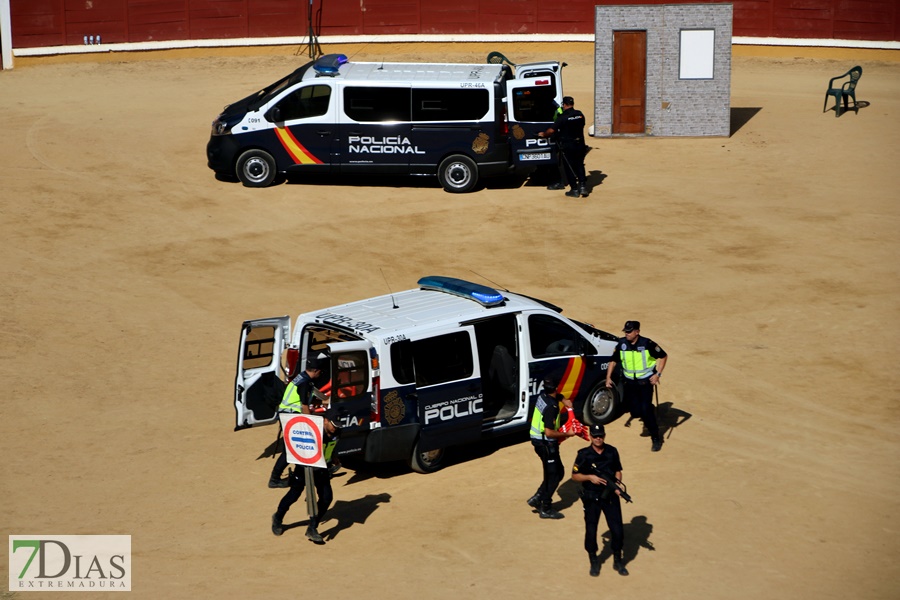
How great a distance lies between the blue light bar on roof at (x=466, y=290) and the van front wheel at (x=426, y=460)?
71.2 inches

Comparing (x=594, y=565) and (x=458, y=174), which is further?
(x=458, y=174)

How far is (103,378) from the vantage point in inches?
655

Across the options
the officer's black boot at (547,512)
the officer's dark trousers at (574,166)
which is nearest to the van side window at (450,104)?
the officer's dark trousers at (574,166)

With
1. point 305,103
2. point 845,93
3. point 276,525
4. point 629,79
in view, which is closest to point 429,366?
point 276,525

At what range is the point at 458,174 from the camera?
2441 centimetres

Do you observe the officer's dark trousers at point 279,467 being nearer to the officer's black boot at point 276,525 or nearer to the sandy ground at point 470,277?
the sandy ground at point 470,277

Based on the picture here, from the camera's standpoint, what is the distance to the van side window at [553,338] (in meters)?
14.4

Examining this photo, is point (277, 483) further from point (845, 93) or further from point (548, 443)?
point (845, 93)

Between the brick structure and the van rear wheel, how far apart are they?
13.9 meters

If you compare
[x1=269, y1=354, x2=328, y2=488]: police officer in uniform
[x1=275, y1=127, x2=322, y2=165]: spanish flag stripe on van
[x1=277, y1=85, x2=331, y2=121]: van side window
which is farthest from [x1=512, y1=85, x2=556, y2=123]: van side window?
[x1=269, y1=354, x2=328, y2=488]: police officer in uniform

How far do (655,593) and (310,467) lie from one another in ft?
11.7

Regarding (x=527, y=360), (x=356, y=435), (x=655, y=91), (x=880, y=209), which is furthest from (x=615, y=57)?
(x=356, y=435)

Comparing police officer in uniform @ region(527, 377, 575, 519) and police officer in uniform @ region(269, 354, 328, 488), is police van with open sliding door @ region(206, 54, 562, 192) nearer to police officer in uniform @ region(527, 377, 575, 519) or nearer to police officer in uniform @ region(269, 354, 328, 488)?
police officer in uniform @ region(269, 354, 328, 488)

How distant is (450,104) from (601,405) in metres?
10.1
